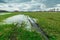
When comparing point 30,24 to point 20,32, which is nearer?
point 20,32

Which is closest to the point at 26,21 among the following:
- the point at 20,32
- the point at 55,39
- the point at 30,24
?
the point at 30,24

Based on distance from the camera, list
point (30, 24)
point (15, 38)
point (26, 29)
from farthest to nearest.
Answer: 1. point (30, 24)
2. point (26, 29)
3. point (15, 38)

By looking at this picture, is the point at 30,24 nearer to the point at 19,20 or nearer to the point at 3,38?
the point at 19,20

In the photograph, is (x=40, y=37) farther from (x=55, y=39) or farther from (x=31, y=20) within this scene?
(x=31, y=20)

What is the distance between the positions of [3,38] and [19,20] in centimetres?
380

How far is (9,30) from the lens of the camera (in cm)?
1859

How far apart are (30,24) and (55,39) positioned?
3.22m

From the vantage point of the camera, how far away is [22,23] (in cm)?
1994

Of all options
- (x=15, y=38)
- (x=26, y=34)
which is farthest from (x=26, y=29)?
(x=15, y=38)

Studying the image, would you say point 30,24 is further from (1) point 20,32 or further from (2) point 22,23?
(1) point 20,32

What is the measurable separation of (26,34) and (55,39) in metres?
2.72

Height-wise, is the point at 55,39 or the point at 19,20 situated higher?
the point at 19,20

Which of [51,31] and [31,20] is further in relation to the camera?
[31,20]

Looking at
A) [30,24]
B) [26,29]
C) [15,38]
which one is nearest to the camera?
[15,38]
